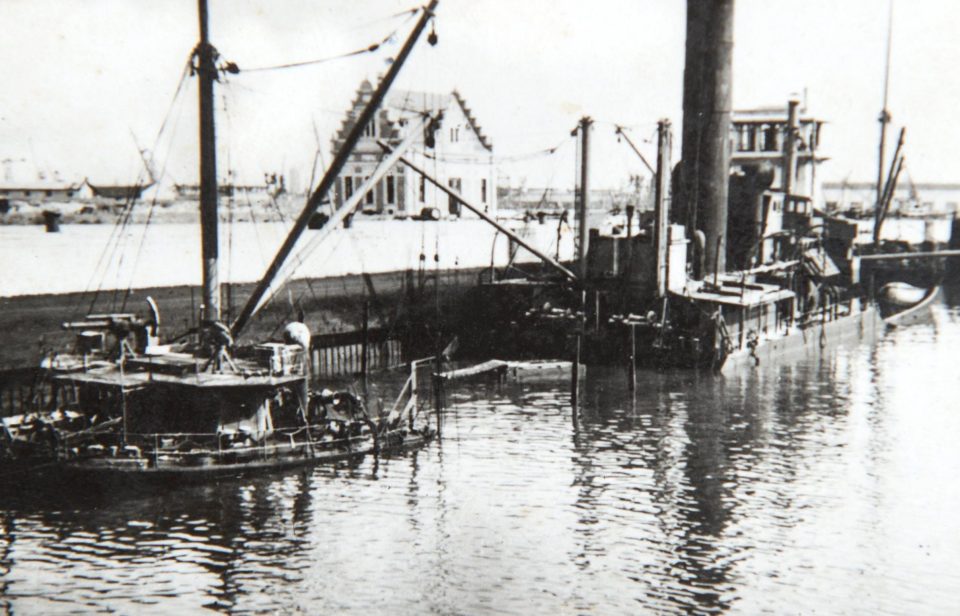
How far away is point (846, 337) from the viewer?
172ft

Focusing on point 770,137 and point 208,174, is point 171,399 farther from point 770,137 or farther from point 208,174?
point 770,137

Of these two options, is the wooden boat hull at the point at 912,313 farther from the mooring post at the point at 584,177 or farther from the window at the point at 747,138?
the mooring post at the point at 584,177

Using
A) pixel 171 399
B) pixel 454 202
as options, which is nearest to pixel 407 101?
pixel 454 202

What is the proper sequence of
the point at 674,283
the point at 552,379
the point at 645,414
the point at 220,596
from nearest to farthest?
the point at 220,596
the point at 645,414
the point at 552,379
the point at 674,283

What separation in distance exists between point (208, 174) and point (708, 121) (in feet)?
106

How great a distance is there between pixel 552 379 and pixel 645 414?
7309 mm

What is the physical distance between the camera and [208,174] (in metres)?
24.7

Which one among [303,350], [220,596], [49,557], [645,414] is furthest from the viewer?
[645,414]

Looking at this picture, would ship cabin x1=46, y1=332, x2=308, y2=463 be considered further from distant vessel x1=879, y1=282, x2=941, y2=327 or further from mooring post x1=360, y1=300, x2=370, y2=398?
distant vessel x1=879, y1=282, x2=941, y2=327

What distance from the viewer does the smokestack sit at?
1852 inches

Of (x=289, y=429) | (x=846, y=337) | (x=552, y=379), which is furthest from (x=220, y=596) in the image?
(x=846, y=337)

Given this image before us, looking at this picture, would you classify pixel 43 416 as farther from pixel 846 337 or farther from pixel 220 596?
pixel 846 337

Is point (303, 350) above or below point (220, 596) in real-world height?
above

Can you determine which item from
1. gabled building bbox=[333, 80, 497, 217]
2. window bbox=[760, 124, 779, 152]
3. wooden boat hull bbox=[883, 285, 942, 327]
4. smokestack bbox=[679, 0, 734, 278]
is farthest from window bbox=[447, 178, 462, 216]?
wooden boat hull bbox=[883, 285, 942, 327]
